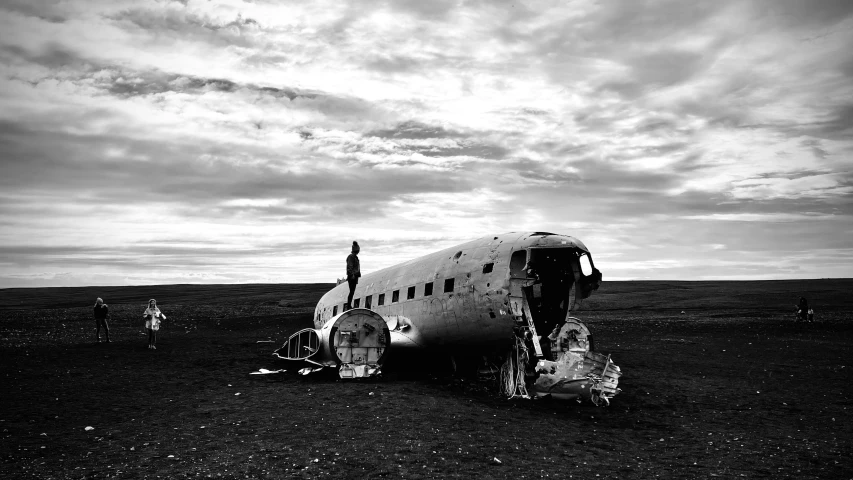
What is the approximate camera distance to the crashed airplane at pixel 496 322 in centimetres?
1593

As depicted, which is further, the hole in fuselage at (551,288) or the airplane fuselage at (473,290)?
the hole in fuselage at (551,288)

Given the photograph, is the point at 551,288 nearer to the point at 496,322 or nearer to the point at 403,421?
the point at 496,322

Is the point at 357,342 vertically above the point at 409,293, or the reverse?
the point at 409,293

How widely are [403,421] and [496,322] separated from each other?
4.24 m

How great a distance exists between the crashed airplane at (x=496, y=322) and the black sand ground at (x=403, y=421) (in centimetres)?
83

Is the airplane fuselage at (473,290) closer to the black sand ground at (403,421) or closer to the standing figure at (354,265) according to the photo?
the black sand ground at (403,421)

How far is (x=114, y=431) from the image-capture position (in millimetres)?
12484

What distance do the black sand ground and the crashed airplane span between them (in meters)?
0.83

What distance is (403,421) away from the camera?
13.4 meters

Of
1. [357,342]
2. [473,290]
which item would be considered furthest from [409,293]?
[473,290]

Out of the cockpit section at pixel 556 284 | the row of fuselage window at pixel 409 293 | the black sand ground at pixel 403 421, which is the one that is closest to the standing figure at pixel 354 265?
the row of fuselage window at pixel 409 293

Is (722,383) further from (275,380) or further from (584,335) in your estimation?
(275,380)

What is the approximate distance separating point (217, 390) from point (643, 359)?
17.6 meters

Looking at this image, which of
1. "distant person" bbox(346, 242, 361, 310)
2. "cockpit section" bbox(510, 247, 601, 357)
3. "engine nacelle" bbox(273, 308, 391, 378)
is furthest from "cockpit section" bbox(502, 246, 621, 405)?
"distant person" bbox(346, 242, 361, 310)
